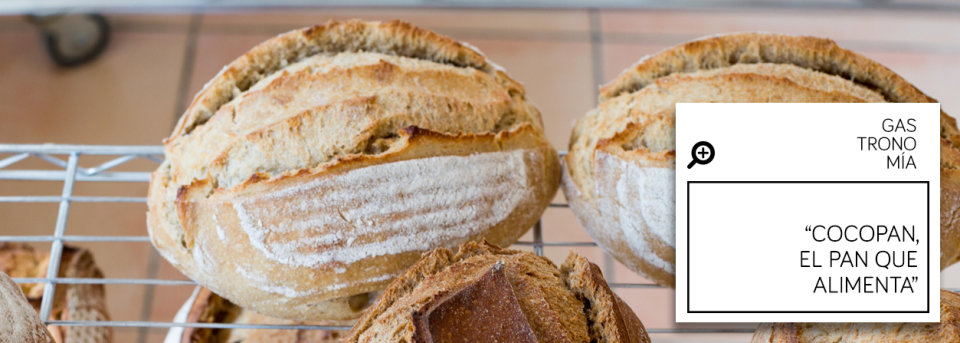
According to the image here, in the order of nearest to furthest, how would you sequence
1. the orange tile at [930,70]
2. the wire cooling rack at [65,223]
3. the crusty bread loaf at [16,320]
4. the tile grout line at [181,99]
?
the crusty bread loaf at [16,320]
the wire cooling rack at [65,223]
the tile grout line at [181,99]
the orange tile at [930,70]

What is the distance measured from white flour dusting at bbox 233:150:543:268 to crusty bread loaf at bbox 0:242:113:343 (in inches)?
15.4

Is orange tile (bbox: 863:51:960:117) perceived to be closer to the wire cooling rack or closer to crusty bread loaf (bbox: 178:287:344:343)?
the wire cooling rack

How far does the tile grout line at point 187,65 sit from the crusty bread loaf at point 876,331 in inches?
76.2

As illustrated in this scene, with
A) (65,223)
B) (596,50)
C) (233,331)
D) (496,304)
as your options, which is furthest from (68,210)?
(596,50)

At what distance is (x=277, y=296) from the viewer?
3.40 ft

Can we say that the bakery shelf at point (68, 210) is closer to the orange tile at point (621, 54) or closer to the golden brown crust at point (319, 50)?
the golden brown crust at point (319, 50)

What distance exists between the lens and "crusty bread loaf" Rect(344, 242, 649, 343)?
0.79m

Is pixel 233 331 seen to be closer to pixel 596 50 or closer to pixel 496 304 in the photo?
pixel 496 304

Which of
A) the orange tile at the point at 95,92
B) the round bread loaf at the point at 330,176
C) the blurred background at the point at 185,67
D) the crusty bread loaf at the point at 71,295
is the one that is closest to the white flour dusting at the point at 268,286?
the round bread loaf at the point at 330,176

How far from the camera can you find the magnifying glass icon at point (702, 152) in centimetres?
84

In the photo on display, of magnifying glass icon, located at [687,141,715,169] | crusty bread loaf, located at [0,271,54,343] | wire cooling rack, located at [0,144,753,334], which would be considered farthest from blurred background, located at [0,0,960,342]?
magnifying glass icon, located at [687,141,715,169]

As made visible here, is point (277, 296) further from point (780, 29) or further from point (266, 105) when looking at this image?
point (780, 29)

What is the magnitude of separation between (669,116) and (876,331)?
0.36 meters

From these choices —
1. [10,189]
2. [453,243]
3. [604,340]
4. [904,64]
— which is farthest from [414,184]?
[904,64]
